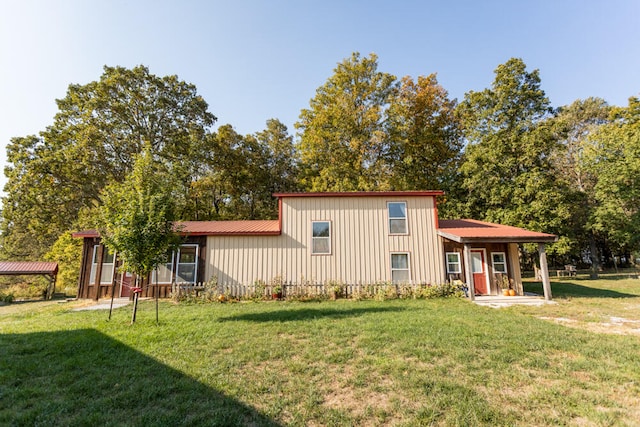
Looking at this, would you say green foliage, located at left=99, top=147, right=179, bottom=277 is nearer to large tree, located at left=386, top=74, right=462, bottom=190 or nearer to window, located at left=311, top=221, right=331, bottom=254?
window, located at left=311, top=221, right=331, bottom=254

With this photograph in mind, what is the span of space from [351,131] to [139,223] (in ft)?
62.5

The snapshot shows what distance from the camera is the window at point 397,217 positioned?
46.5ft

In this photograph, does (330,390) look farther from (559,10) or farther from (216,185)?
(216,185)

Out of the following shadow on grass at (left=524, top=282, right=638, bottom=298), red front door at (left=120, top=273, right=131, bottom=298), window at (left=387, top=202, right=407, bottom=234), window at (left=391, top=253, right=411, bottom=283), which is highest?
window at (left=387, top=202, right=407, bottom=234)

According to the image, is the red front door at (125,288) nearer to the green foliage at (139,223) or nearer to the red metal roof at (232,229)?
the red metal roof at (232,229)

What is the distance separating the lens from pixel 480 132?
2367 centimetres

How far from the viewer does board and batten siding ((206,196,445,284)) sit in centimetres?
1353

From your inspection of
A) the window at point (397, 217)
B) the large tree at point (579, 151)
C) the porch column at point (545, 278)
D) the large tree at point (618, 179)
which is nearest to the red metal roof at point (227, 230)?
the window at point (397, 217)

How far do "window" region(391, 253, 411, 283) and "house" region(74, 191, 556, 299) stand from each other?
0.15 ft

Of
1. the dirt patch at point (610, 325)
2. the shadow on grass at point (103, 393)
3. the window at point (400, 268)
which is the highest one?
the window at point (400, 268)

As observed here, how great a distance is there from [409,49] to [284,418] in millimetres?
14257

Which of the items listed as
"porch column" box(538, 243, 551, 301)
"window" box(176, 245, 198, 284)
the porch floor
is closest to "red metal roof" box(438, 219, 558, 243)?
"porch column" box(538, 243, 551, 301)

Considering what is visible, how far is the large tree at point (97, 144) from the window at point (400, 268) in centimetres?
1569

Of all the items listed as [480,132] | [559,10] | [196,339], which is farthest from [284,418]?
[480,132]
